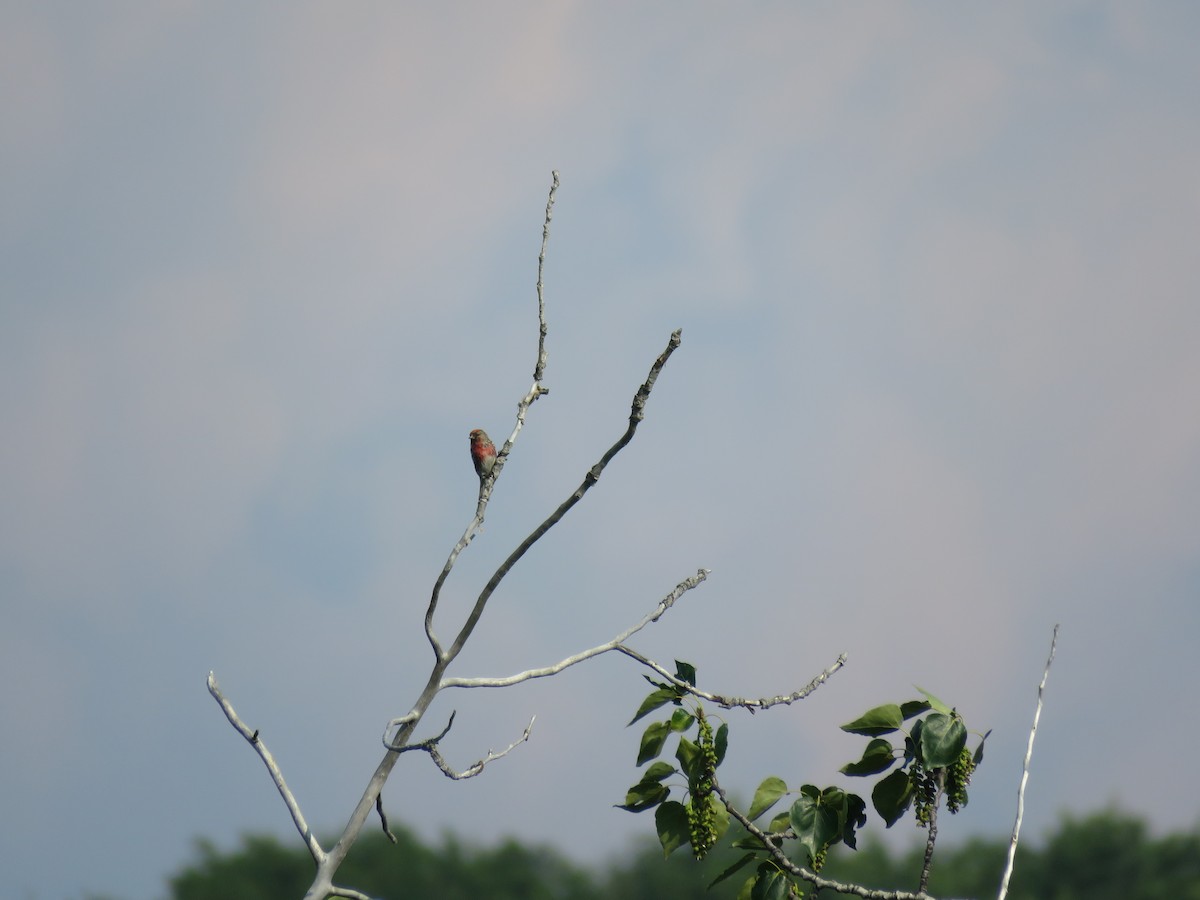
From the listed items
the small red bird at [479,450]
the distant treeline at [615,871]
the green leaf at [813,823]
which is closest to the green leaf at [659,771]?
the green leaf at [813,823]

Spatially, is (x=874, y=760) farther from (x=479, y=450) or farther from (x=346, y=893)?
(x=479, y=450)

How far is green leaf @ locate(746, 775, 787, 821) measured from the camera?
3799 mm

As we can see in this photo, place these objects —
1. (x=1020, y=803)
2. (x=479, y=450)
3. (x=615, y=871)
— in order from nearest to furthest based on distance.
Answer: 1. (x=1020, y=803)
2. (x=479, y=450)
3. (x=615, y=871)

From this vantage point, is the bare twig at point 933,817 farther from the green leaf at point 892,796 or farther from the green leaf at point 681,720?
the green leaf at point 681,720

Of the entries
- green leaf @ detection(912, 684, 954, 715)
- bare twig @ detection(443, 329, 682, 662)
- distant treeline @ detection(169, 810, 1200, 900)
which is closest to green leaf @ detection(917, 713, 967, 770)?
green leaf @ detection(912, 684, 954, 715)


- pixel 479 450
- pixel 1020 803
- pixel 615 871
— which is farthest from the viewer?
pixel 615 871

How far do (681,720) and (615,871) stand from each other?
120ft

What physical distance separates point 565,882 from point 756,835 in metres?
36.7

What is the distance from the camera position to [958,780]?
3.64m

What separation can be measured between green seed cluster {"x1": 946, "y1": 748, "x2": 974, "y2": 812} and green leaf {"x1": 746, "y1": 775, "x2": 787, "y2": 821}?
49 cm

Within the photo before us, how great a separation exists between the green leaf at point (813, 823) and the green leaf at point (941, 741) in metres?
0.35

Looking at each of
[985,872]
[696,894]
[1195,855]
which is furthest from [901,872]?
[1195,855]

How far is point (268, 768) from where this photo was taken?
367 cm

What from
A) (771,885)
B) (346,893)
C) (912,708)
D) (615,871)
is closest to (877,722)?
(912,708)
